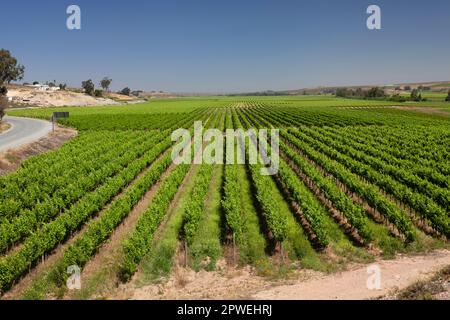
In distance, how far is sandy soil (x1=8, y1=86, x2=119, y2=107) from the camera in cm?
13550

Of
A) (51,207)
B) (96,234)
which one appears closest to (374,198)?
(96,234)

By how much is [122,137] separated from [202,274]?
→ 1345 inches

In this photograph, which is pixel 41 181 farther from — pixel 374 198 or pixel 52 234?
pixel 374 198

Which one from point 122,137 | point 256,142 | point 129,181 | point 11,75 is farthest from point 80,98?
point 129,181

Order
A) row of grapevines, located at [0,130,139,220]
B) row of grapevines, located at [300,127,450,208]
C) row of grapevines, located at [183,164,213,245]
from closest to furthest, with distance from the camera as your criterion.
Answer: row of grapevines, located at [183,164,213,245] → row of grapevines, located at [300,127,450,208] → row of grapevines, located at [0,130,139,220]

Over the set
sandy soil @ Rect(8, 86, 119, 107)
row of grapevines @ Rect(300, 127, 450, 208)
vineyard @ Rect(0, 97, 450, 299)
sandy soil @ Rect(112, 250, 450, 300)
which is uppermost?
sandy soil @ Rect(8, 86, 119, 107)

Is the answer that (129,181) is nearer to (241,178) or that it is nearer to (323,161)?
(241,178)

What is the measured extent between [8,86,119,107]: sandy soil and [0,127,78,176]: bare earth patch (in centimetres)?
9679

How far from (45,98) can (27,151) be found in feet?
383

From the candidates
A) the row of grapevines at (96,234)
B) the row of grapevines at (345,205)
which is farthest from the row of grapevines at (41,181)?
the row of grapevines at (345,205)
